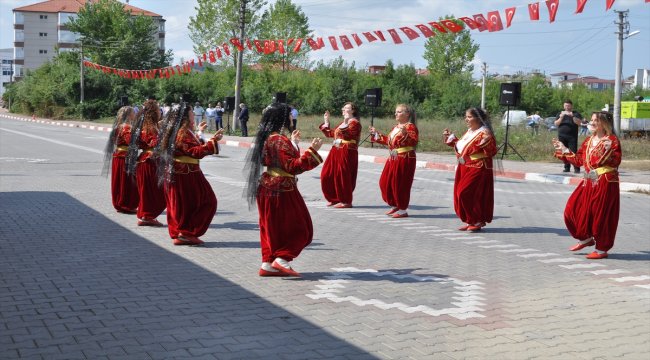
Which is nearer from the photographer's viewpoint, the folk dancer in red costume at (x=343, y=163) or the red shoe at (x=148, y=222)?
the red shoe at (x=148, y=222)

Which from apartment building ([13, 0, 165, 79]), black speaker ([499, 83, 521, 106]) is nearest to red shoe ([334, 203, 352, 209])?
black speaker ([499, 83, 521, 106])

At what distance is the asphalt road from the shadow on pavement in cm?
2

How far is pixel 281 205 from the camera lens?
8039 millimetres

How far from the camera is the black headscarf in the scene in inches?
316

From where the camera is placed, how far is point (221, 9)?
7912 centimetres

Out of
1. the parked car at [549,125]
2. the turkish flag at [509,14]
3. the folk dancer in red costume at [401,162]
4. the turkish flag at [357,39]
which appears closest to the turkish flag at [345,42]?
the turkish flag at [357,39]

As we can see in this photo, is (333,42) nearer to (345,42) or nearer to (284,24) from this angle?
(345,42)

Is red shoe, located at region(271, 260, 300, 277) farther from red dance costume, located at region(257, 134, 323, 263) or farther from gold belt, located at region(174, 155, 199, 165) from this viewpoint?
gold belt, located at region(174, 155, 199, 165)

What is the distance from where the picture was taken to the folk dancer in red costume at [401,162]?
41.7 feet

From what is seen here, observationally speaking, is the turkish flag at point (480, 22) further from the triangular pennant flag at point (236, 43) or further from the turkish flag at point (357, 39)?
the triangular pennant flag at point (236, 43)

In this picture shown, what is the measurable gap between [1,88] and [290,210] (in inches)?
6310

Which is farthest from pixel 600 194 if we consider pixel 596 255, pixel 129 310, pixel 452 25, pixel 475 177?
pixel 452 25

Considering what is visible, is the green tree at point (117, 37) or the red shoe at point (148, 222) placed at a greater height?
the green tree at point (117, 37)

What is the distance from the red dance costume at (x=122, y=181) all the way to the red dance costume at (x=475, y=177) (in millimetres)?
4512
